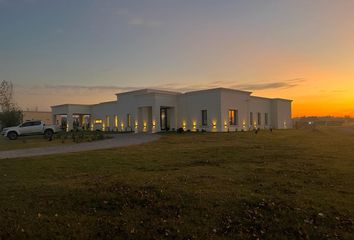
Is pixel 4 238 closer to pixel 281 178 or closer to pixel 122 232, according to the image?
pixel 122 232

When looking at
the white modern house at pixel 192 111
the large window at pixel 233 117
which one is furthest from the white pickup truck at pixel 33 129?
the large window at pixel 233 117

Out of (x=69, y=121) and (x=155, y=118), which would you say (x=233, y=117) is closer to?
(x=155, y=118)

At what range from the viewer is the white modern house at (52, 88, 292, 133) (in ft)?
119

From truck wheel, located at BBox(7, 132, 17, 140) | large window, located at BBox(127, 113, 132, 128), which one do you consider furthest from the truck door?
large window, located at BBox(127, 113, 132, 128)

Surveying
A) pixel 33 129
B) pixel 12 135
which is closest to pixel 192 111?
pixel 33 129

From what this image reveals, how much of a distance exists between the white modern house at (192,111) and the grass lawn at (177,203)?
2557cm

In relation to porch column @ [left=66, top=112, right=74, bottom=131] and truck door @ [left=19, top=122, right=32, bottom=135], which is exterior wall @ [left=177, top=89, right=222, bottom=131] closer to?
truck door @ [left=19, top=122, right=32, bottom=135]

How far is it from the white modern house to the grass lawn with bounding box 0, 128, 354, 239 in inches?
1007

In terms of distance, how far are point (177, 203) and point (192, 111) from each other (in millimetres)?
31491

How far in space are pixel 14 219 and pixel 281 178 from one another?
22.1ft

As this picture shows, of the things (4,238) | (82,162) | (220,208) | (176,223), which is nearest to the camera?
(4,238)

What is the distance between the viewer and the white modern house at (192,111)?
3616cm

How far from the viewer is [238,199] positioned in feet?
22.8

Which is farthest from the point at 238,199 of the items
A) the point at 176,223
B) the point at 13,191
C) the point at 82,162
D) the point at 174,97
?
the point at 174,97
